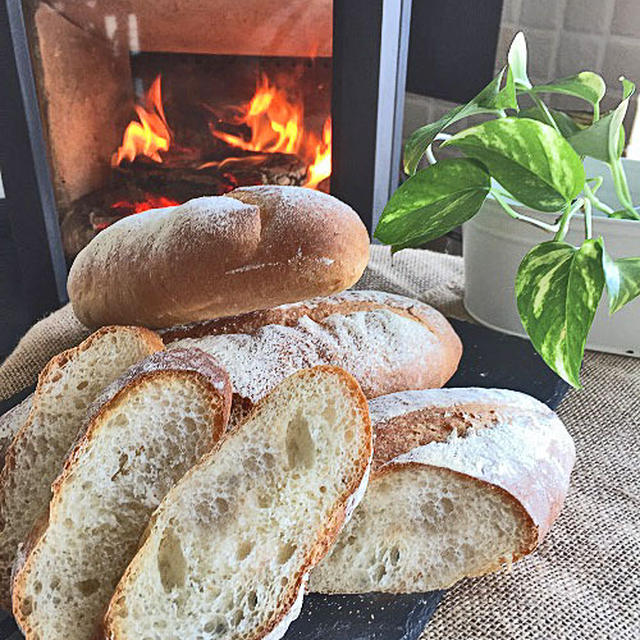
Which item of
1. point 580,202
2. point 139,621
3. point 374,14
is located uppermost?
point 374,14

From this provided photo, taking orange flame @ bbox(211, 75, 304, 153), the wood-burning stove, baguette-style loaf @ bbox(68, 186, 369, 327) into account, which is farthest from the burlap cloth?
orange flame @ bbox(211, 75, 304, 153)

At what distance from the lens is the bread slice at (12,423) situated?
0.91 metres

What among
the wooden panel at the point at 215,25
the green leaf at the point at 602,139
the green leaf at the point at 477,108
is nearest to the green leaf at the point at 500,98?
the green leaf at the point at 477,108

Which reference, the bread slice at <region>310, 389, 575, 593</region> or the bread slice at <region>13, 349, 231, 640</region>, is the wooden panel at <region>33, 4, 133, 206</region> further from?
the bread slice at <region>310, 389, 575, 593</region>

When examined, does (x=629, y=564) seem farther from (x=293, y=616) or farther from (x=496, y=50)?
(x=496, y=50)

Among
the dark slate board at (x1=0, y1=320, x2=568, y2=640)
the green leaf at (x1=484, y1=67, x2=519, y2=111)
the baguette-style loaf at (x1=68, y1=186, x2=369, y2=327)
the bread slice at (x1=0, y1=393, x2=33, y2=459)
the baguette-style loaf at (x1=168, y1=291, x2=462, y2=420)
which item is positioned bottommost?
the dark slate board at (x1=0, y1=320, x2=568, y2=640)

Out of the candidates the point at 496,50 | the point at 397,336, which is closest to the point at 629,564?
the point at 397,336

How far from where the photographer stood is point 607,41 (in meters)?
2.18

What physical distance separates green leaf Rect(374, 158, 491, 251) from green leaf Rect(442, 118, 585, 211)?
0.04m

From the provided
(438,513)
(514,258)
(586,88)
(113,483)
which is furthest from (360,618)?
(586,88)

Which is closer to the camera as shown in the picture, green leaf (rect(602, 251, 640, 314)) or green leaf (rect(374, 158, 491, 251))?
green leaf (rect(602, 251, 640, 314))

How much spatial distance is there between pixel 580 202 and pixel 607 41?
1.30 m

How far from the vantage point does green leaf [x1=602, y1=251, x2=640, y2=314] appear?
971 mm

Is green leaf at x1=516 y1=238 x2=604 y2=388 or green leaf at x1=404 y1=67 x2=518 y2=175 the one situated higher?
green leaf at x1=404 y1=67 x2=518 y2=175
